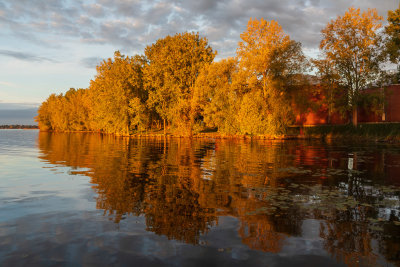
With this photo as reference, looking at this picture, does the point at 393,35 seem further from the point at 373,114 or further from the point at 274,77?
the point at 274,77

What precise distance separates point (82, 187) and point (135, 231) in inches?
219

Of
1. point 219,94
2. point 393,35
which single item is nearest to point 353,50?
point 393,35

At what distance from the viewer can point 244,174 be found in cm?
1412

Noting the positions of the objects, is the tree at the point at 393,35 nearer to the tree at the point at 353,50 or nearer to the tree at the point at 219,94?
the tree at the point at 353,50

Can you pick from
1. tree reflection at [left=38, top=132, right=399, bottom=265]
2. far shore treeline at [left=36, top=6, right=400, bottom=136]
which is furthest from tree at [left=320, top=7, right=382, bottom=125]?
tree reflection at [left=38, top=132, right=399, bottom=265]

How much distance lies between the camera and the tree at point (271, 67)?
154 feet

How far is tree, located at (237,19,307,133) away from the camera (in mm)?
46812

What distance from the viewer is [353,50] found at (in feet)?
159

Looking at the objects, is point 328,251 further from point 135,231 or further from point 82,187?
point 82,187

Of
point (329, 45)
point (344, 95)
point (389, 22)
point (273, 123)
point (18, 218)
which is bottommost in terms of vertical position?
point (18, 218)

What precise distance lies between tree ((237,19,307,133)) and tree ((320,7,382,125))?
591 centimetres

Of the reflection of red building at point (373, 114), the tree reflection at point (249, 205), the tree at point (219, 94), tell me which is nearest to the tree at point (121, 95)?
the tree at point (219, 94)

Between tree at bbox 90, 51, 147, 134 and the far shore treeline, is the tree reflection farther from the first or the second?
tree at bbox 90, 51, 147, 134

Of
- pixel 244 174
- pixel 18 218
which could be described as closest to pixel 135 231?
pixel 18 218
